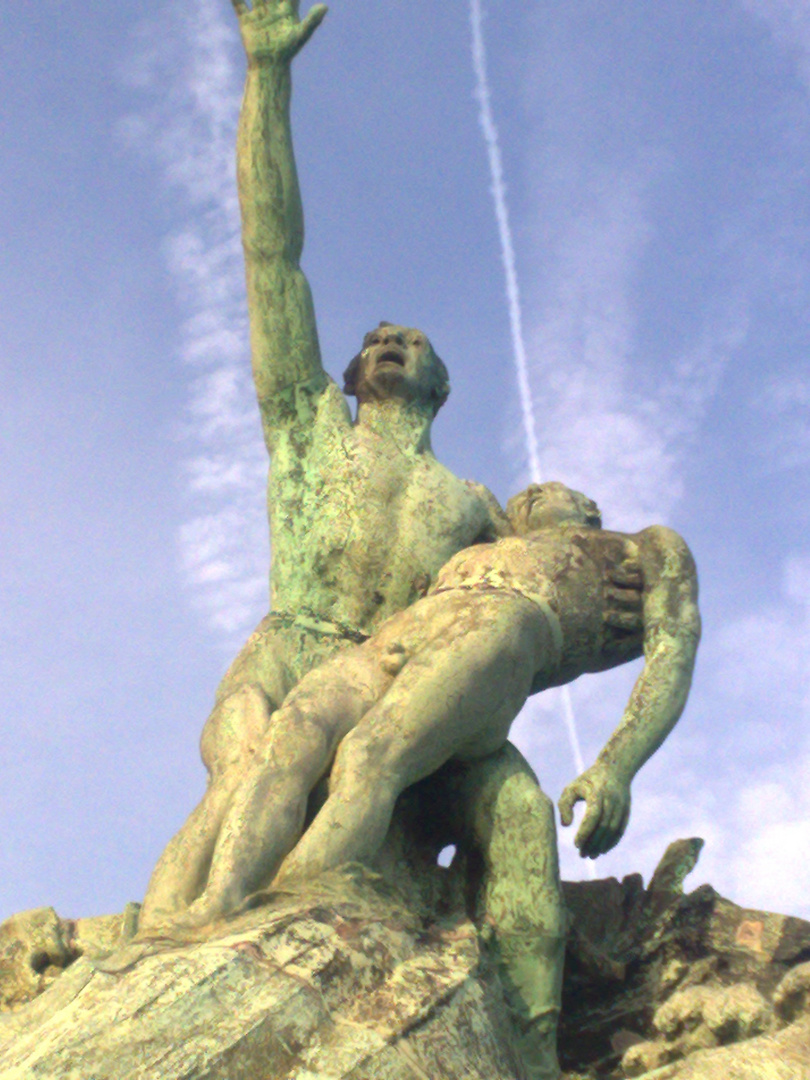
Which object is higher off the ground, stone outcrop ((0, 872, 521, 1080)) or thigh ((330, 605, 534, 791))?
thigh ((330, 605, 534, 791))

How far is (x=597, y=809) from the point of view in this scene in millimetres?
6395

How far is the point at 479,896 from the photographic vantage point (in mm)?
6379

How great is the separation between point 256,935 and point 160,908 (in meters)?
0.82

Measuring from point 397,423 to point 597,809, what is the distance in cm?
262

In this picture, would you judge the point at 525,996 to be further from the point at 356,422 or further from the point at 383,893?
the point at 356,422

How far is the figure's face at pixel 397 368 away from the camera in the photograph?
8023mm

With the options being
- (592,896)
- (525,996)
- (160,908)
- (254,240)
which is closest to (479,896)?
(525,996)

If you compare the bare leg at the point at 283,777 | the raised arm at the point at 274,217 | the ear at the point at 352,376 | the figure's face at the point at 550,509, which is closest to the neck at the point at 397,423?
the ear at the point at 352,376

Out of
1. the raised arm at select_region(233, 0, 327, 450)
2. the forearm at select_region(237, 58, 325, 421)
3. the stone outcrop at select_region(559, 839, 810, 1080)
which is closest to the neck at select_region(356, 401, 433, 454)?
the raised arm at select_region(233, 0, 327, 450)

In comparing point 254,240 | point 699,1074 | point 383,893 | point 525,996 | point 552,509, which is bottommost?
point 699,1074

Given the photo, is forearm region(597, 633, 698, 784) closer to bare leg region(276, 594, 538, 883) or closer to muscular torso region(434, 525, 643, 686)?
muscular torso region(434, 525, 643, 686)

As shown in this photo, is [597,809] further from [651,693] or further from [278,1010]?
[278,1010]

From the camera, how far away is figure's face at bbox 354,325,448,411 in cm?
802

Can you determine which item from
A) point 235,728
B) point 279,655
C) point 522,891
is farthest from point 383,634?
point 522,891
